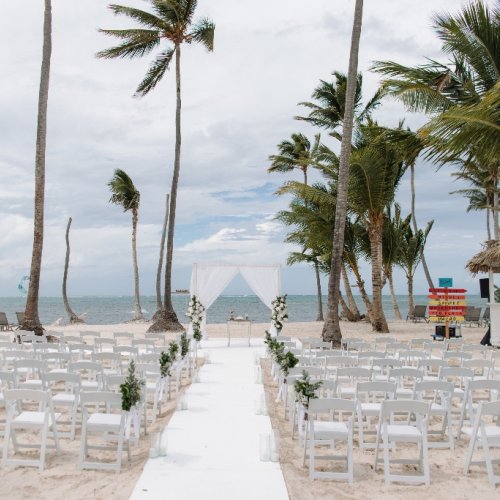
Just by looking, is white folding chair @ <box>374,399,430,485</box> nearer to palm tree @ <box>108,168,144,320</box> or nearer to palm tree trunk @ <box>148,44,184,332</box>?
palm tree trunk @ <box>148,44,184,332</box>

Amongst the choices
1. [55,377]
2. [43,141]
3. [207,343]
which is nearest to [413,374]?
[55,377]

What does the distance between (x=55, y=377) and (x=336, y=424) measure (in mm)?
3206

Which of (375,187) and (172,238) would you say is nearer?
(375,187)

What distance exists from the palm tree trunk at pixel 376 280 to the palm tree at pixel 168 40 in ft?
24.5

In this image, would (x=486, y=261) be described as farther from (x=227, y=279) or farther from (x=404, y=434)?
(x=404, y=434)

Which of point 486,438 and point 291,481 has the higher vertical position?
point 486,438

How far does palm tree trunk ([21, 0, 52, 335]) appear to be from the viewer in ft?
53.3

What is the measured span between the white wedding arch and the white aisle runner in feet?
27.6

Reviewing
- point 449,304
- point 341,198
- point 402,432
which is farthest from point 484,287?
point 402,432

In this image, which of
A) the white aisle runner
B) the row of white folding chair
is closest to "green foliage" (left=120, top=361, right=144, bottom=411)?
the white aisle runner

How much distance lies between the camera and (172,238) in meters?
22.2

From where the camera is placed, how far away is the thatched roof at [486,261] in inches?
691

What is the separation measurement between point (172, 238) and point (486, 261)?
11147 mm

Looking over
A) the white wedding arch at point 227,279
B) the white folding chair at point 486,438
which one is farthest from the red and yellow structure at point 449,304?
the white folding chair at point 486,438
